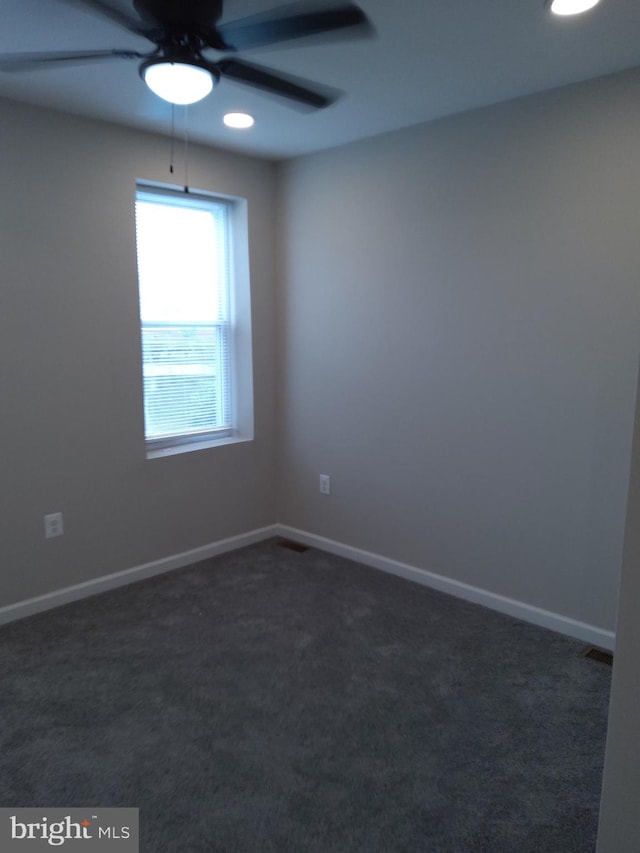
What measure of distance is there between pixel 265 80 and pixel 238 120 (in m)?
0.93

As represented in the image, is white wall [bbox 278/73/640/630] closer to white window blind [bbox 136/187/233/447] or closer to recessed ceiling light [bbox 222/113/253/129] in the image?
white window blind [bbox 136/187/233/447]

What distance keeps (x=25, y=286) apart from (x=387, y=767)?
258cm

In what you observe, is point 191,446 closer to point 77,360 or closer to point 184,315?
point 184,315

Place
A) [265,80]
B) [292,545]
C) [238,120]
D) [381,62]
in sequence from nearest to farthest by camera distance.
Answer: [265,80] → [381,62] → [238,120] → [292,545]

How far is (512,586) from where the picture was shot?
3.01m

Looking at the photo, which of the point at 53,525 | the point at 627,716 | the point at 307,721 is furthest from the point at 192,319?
the point at 627,716

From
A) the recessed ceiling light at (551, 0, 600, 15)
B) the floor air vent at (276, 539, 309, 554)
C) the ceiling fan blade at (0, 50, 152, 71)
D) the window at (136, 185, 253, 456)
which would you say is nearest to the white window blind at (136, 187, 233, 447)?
the window at (136, 185, 253, 456)

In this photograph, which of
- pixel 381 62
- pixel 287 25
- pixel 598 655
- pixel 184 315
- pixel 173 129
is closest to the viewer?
pixel 287 25

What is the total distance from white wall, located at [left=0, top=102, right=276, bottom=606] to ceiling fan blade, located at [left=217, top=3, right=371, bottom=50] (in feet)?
4.58

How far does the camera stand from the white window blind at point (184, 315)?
3451 mm

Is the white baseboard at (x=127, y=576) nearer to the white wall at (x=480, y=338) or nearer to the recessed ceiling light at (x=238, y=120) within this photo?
the white wall at (x=480, y=338)

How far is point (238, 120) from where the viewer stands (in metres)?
2.97

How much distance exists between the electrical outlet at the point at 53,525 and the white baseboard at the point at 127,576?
301 millimetres

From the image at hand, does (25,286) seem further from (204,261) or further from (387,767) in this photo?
(387,767)
